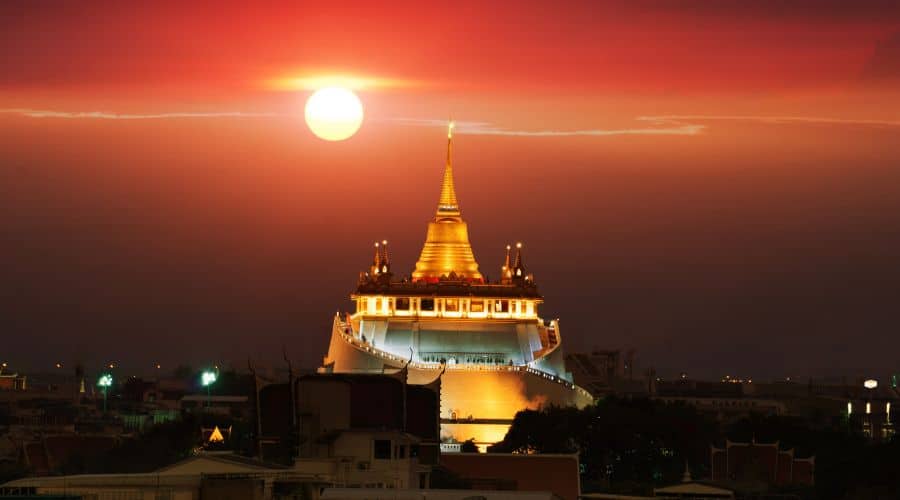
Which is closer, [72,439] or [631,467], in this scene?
[631,467]

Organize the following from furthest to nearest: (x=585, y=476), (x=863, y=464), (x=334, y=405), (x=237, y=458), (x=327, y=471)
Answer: (x=585, y=476)
(x=863, y=464)
(x=334, y=405)
(x=327, y=471)
(x=237, y=458)

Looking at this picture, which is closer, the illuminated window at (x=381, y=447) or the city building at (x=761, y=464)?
the illuminated window at (x=381, y=447)

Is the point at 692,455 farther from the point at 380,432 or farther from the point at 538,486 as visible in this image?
the point at 380,432

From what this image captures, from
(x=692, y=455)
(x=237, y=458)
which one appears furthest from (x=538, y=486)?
(x=692, y=455)

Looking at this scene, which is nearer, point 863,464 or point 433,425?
point 433,425

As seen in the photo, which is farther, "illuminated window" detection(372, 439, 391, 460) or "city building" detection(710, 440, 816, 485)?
"city building" detection(710, 440, 816, 485)

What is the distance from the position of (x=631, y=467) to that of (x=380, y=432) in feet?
200

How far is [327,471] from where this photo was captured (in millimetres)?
108250

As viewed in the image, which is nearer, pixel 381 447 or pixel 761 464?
pixel 381 447

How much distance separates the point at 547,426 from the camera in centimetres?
18262

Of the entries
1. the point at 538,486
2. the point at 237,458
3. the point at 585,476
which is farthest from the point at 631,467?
the point at 237,458

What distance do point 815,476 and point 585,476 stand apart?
11616mm

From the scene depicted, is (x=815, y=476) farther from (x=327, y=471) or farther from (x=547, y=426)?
(x=327, y=471)

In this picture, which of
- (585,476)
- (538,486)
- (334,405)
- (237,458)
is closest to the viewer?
(237,458)
